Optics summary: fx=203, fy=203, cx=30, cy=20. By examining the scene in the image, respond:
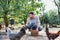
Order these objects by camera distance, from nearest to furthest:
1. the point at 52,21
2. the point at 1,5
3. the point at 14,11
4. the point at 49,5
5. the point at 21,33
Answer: the point at 21,33 < the point at 1,5 < the point at 14,11 < the point at 52,21 < the point at 49,5

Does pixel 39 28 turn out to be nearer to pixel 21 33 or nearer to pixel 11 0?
pixel 21 33

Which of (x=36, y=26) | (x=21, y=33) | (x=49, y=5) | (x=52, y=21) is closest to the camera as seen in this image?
(x=21, y=33)

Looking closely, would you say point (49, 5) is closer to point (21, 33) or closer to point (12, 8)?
point (12, 8)

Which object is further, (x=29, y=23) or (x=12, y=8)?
(x=12, y=8)

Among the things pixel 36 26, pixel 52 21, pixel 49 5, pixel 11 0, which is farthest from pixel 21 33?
pixel 49 5

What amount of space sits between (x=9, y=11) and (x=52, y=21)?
13.1 metres

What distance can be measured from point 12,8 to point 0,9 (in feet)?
2.64

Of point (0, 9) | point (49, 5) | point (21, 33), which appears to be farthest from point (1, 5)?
point (49, 5)

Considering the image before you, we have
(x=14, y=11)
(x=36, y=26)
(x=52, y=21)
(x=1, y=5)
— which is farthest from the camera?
(x=52, y=21)

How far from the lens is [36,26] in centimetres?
727

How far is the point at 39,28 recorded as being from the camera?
7.57 metres

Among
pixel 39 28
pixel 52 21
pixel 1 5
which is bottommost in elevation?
pixel 52 21

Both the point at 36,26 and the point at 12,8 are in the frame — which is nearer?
the point at 36,26

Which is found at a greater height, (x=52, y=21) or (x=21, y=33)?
(x=21, y=33)
